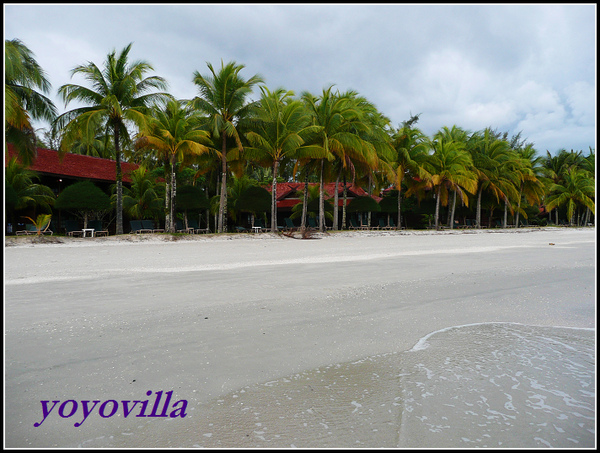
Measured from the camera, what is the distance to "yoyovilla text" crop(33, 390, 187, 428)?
2.51 m

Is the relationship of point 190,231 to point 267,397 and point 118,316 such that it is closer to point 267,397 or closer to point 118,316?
point 118,316

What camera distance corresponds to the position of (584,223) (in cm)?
5022

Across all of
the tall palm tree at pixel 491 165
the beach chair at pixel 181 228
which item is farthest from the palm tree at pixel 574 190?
the beach chair at pixel 181 228

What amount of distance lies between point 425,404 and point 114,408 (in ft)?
6.16

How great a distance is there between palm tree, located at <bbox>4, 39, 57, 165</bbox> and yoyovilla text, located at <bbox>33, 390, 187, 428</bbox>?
39.8 ft

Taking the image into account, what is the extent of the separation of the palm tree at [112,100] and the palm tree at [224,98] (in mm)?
2006

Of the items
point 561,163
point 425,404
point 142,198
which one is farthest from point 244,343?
point 561,163

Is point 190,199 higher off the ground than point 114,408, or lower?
higher

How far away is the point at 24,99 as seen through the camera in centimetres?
1752

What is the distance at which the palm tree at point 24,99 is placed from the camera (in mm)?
12811

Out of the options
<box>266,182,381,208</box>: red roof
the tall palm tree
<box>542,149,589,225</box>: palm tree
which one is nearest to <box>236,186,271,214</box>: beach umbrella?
<box>266,182,381,208</box>: red roof

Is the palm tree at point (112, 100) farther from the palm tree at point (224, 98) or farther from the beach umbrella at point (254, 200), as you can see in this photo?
the beach umbrella at point (254, 200)

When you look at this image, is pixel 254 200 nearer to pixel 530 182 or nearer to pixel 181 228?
pixel 181 228

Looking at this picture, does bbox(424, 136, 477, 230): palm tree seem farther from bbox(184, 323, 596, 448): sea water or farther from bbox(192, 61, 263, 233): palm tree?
bbox(184, 323, 596, 448): sea water
